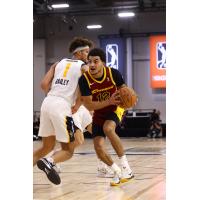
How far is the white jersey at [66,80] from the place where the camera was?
15.8ft

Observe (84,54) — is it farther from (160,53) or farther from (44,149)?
(160,53)

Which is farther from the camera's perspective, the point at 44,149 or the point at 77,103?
the point at 77,103

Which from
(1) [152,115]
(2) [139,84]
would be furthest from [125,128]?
(2) [139,84]

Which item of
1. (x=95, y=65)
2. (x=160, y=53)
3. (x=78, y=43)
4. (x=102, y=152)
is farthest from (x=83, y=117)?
(x=160, y=53)

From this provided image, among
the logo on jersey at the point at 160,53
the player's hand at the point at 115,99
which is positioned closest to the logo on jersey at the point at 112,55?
the logo on jersey at the point at 160,53

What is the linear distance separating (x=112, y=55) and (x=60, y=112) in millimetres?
15617

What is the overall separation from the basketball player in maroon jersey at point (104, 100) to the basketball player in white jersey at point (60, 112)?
128 mm

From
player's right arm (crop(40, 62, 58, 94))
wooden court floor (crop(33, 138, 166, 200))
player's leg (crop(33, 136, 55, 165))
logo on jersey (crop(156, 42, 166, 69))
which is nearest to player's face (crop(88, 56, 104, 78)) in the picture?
player's right arm (crop(40, 62, 58, 94))

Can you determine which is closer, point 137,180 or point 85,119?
point 137,180

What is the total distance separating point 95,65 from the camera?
4.97m

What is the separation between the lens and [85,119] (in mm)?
6258
